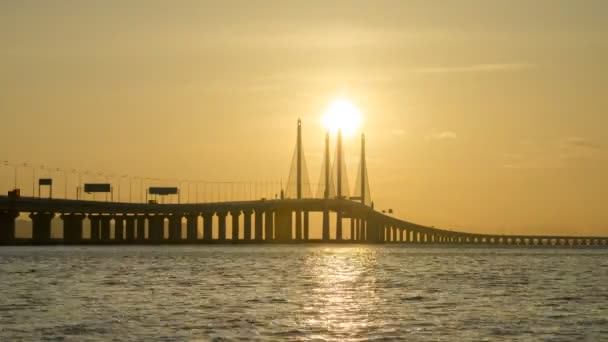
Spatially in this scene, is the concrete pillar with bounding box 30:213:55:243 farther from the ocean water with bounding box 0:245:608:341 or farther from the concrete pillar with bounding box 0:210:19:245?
the ocean water with bounding box 0:245:608:341

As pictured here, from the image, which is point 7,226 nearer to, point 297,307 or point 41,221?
point 41,221

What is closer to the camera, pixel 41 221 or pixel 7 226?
pixel 7 226

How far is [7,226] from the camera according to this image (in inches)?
7382

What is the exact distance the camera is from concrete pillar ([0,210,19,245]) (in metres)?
184

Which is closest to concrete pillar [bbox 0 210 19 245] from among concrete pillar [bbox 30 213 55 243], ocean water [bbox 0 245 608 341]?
concrete pillar [bbox 30 213 55 243]

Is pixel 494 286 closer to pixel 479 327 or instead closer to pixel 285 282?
pixel 285 282

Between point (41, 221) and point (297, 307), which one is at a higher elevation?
point (41, 221)

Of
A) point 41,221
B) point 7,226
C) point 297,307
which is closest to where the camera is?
point 297,307

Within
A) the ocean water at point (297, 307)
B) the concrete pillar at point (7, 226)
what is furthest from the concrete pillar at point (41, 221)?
the ocean water at point (297, 307)

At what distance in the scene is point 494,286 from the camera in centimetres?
7350

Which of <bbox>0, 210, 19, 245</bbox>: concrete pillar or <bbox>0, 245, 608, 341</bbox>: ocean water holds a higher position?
<bbox>0, 210, 19, 245</bbox>: concrete pillar

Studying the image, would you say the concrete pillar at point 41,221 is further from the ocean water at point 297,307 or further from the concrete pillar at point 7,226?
the ocean water at point 297,307

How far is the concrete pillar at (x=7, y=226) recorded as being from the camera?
18400 cm

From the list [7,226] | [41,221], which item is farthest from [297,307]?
[41,221]
